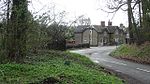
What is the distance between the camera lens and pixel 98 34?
115 m

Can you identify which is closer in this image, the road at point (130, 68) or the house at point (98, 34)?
the road at point (130, 68)

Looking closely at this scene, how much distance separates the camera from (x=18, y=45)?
1376cm

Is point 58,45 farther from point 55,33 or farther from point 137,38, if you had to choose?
point 137,38

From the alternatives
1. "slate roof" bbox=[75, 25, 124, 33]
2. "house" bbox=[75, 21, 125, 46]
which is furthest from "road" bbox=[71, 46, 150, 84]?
"slate roof" bbox=[75, 25, 124, 33]

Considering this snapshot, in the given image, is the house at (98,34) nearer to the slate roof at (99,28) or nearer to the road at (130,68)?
the slate roof at (99,28)

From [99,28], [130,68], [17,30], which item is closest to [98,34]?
[99,28]

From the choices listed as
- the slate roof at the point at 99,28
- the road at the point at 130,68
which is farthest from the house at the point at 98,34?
the road at the point at 130,68

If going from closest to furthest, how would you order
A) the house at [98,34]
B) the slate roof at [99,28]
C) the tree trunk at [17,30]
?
1. the tree trunk at [17,30]
2. the house at [98,34]
3. the slate roof at [99,28]

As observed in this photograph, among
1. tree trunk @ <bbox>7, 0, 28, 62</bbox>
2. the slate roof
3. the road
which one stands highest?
the slate roof

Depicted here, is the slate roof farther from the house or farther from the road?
the road

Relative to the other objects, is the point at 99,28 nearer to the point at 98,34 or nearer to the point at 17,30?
the point at 98,34

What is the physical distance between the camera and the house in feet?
367

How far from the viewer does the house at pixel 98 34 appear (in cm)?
11194

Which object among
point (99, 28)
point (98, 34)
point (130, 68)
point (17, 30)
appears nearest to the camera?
point (17, 30)
